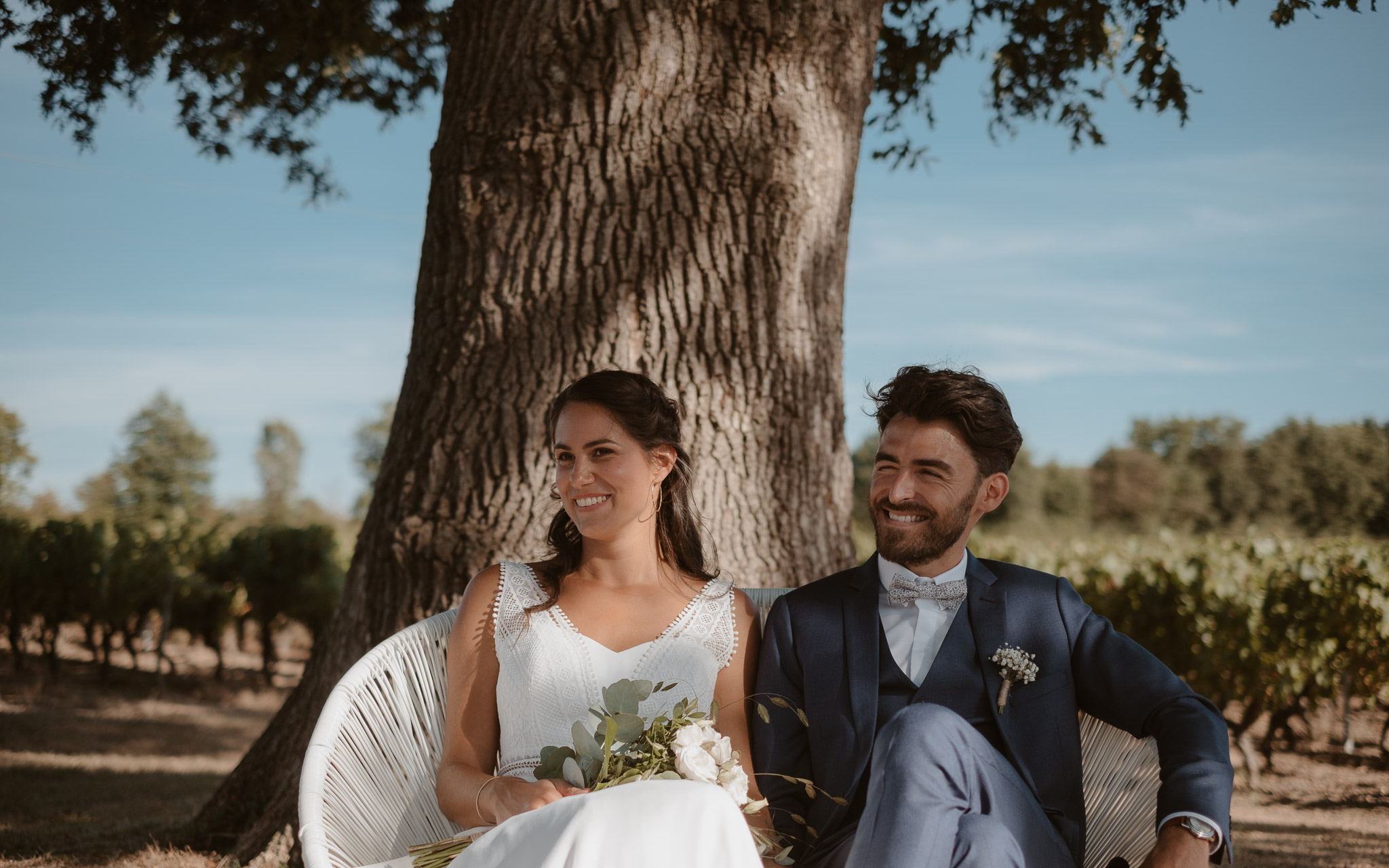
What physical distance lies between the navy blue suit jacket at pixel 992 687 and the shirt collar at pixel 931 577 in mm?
22

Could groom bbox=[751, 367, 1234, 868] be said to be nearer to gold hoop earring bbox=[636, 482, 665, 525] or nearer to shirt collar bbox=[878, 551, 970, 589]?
shirt collar bbox=[878, 551, 970, 589]

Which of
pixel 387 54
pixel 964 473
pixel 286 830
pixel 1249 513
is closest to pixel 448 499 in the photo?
pixel 286 830

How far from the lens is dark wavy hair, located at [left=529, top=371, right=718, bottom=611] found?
2787 millimetres

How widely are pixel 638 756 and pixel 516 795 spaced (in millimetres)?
317

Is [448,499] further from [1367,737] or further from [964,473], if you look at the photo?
[1367,737]

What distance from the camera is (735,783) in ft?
7.14

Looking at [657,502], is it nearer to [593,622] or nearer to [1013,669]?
[593,622]

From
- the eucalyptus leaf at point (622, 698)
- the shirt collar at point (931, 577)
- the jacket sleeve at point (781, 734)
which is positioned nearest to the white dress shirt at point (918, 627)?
the shirt collar at point (931, 577)

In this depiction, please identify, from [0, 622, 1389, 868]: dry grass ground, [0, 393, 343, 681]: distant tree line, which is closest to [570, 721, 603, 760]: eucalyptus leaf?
[0, 622, 1389, 868]: dry grass ground

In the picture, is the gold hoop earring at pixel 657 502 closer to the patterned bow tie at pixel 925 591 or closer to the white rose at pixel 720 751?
the patterned bow tie at pixel 925 591

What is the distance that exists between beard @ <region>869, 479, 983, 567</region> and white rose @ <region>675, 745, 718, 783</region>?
0.83 metres

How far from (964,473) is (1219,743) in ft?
2.86

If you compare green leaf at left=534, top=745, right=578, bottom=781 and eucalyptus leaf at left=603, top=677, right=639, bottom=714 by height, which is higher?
eucalyptus leaf at left=603, top=677, right=639, bottom=714

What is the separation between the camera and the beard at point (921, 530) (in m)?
2.61
